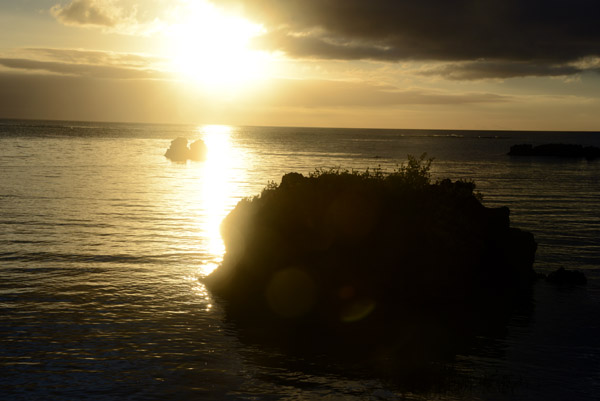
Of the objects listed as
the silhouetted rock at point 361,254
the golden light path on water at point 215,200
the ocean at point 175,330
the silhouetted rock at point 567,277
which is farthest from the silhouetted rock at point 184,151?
the silhouetted rock at point 567,277

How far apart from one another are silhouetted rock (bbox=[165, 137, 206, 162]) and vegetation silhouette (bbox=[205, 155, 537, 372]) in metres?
91.0

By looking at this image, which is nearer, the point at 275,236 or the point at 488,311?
the point at 488,311

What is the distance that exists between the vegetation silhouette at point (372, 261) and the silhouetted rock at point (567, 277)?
1170 mm

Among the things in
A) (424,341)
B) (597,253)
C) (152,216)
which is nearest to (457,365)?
(424,341)

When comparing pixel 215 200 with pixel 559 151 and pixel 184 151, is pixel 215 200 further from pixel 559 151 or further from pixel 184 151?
pixel 559 151

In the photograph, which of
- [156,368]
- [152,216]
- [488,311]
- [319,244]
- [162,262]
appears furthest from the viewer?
[152,216]

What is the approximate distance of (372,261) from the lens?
25.9 m

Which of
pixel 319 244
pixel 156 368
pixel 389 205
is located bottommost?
pixel 156 368

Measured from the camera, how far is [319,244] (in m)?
26.3

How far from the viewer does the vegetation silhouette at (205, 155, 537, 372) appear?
23.1 metres

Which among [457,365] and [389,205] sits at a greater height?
[389,205]

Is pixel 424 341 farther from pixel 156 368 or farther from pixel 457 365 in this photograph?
pixel 156 368

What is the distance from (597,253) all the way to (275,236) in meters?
20.9

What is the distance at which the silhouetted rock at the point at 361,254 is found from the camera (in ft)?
82.2
